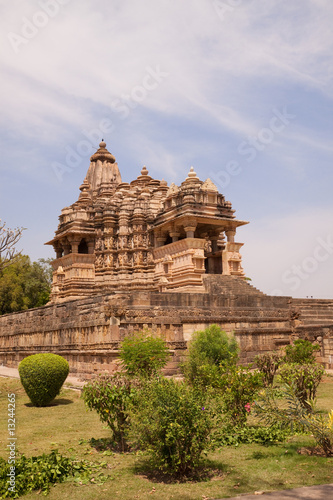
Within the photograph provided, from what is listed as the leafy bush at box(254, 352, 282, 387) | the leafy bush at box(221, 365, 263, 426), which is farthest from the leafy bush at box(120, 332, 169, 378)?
the leafy bush at box(221, 365, 263, 426)

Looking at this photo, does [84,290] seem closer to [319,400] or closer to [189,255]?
[189,255]

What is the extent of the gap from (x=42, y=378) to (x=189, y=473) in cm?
708

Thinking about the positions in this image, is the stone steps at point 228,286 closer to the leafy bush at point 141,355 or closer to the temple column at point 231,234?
the temple column at point 231,234

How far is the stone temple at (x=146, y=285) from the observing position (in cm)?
1733

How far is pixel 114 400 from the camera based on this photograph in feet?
25.9

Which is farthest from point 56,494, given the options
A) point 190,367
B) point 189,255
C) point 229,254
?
point 229,254

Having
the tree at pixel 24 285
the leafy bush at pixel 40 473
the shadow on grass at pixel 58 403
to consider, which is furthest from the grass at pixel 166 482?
the tree at pixel 24 285

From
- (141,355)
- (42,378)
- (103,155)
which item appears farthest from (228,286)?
(103,155)

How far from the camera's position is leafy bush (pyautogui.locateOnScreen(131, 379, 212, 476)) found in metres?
6.37

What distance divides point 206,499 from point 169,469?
1.01 m

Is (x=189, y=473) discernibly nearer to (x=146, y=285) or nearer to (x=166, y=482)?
(x=166, y=482)

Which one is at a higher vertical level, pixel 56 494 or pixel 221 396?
pixel 221 396

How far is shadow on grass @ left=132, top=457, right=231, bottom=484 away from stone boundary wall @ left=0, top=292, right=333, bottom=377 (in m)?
9.29

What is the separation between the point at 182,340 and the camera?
1744 centimetres
